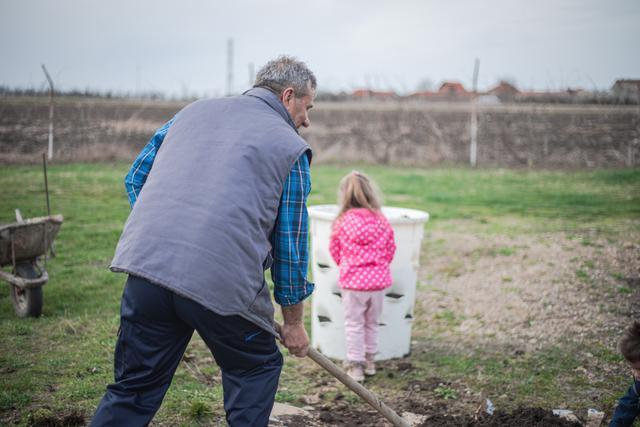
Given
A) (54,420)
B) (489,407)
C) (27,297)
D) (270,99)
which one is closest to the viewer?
(270,99)

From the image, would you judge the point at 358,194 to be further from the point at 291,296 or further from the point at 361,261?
the point at 291,296

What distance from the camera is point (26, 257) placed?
5395 mm

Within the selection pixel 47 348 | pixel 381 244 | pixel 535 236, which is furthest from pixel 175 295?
pixel 535 236

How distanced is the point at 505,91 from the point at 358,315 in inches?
808

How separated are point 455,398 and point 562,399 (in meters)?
0.71

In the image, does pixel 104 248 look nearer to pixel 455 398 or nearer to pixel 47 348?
pixel 47 348

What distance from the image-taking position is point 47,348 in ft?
15.4

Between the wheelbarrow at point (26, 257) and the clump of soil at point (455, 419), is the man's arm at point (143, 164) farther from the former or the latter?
the wheelbarrow at point (26, 257)

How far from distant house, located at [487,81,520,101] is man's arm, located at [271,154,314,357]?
20.3m

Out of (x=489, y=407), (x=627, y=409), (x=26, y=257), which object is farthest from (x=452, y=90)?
(x=627, y=409)

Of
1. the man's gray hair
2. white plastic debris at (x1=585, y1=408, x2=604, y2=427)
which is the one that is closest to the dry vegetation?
the man's gray hair

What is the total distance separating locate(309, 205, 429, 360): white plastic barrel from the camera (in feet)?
15.4

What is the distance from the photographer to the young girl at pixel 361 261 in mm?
4398

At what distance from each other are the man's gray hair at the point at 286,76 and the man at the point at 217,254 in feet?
0.29
